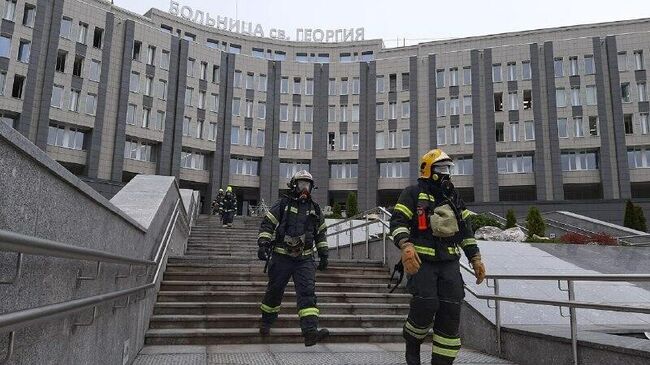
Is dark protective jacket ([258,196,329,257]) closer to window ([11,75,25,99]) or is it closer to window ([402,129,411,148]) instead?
window ([11,75,25,99])

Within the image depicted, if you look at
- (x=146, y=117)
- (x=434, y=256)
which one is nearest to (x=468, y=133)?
(x=146, y=117)

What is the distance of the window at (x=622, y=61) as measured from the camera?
42.1 m

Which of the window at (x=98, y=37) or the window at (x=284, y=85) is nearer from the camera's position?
the window at (x=98, y=37)

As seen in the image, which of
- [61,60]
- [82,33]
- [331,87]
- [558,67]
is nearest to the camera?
[61,60]

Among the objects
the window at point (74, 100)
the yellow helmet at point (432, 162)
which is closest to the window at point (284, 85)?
the window at point (74, 100)

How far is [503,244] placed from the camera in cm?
1077

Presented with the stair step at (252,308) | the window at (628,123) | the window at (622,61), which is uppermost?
the window at (622,61)

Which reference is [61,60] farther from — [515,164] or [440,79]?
[515,164]

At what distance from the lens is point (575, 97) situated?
42.7 metres

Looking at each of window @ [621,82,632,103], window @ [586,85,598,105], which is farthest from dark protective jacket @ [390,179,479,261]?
window @ [621,82,632,103]

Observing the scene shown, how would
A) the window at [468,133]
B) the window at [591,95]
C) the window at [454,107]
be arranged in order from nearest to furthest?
1. the window at [591,95]
2. the window at [468,133]
3. the window at [454,107]

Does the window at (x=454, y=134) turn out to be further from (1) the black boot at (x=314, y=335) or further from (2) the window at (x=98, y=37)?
(1) the black boot at (x=314, y=335)

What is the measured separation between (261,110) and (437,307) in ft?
145

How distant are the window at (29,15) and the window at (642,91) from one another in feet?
156
